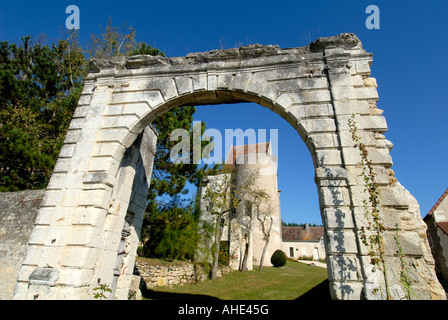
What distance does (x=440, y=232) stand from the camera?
38.5 ft

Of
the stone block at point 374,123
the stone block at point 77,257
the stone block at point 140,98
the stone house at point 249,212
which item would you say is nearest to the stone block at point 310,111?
the stone block at point 374,123

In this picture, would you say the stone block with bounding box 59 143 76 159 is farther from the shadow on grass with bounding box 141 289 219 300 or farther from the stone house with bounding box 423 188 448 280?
the stone house with bounding box 423 188 448 280

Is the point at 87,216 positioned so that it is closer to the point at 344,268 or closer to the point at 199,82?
the point at 199,82

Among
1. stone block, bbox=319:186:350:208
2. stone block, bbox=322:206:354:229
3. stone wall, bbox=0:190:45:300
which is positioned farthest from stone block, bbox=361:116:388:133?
stone wall, bbox=0:190:45:300

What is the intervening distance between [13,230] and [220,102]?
14.7 feet

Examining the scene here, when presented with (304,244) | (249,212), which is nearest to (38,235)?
(249,212)

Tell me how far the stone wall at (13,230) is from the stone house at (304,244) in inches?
1151

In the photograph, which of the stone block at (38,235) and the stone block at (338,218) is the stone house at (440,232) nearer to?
the stone block at (338,218)

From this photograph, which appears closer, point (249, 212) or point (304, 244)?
point (249, 212)

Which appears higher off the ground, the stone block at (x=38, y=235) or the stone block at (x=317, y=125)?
the stone block at (x=317, y=125)

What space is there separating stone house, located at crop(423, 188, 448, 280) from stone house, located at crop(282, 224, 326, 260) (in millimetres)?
17588

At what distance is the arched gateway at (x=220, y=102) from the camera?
3.00m
